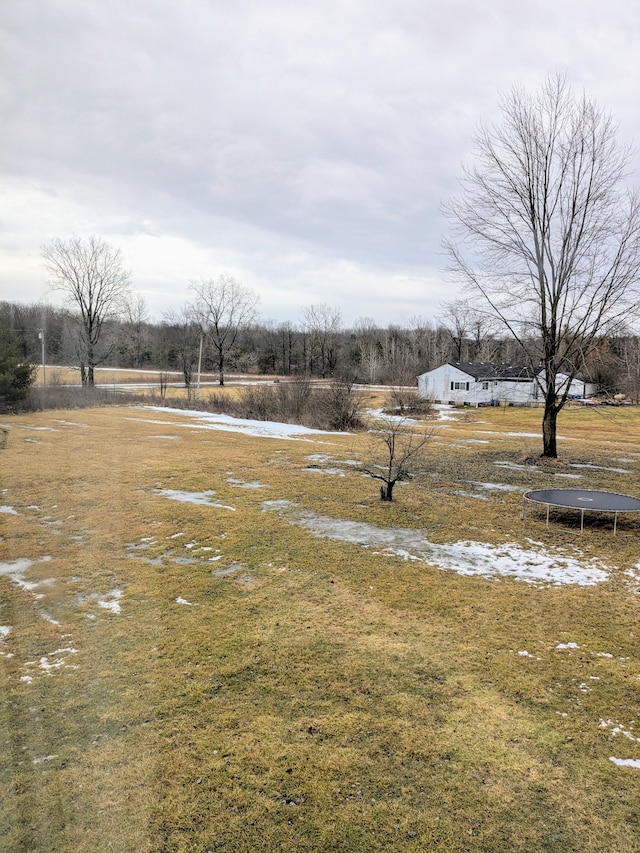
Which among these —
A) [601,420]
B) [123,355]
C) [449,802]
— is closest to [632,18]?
[449,802]

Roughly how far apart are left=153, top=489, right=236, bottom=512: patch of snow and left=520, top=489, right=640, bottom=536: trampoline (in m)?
4.41

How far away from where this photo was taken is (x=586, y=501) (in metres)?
7.13

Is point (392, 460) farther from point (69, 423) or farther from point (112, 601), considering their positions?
point (69, 423)

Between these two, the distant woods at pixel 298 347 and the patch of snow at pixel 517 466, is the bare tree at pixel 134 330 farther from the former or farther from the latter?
the patch of snow at pixel 517 466

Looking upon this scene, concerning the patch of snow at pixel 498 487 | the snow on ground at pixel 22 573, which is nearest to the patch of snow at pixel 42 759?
the snow on ground at pixel 22 573

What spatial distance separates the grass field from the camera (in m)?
2.27

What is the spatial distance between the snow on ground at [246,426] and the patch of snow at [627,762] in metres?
13.8

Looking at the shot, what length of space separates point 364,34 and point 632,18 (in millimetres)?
4466

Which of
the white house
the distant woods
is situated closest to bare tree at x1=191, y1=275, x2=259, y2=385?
the distant woods

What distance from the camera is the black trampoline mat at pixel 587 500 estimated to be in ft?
22.2

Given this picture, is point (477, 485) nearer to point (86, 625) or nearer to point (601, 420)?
point (86, 625)

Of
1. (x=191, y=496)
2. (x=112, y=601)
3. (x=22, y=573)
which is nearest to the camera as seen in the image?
(x=112, y=601)

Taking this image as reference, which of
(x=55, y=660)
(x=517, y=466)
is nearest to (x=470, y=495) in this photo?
(x=517, y=466)

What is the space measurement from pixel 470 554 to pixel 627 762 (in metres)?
3.25
